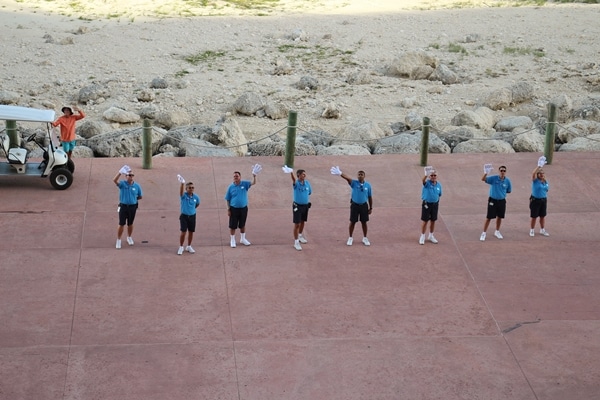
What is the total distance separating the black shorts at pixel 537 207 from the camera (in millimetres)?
15508

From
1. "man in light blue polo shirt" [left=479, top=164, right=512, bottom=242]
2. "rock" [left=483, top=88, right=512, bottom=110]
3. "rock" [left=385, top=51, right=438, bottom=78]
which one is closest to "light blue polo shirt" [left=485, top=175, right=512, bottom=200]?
"man in light blue polo shirt" [left=479, top=164, right=512, bottom=242]

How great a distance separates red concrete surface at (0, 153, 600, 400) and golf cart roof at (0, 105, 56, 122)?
1.09 metres

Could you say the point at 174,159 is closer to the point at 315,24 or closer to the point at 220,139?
the point at 220,139

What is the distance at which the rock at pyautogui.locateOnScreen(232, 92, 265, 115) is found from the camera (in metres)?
24.6

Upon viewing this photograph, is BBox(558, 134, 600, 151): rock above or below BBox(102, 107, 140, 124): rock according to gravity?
above

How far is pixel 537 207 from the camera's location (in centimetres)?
1553

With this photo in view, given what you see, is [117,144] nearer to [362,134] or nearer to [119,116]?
[119,116]

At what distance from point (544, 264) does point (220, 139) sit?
313 inches

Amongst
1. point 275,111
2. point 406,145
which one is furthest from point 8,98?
point 406,145

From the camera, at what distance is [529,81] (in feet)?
90.1

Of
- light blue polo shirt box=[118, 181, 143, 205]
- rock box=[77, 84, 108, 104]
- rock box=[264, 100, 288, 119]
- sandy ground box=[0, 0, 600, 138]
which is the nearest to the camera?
light blue polo shirt box=[118, 181, 143, 205]

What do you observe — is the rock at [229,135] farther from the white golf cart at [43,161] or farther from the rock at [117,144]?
the white golf cart at [43,161]

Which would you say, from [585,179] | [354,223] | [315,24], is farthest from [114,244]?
[315,24]

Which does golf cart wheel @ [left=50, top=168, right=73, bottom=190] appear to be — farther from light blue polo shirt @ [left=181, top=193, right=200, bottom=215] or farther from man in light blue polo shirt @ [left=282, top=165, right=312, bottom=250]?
man in light blue polo shirt @ [left=282, top=165, right=312, bottom=250]
